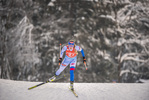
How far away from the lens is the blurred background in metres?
6.30

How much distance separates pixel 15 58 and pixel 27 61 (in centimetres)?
71

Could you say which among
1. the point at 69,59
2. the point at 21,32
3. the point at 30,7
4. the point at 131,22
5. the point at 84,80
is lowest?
the point at 84,80

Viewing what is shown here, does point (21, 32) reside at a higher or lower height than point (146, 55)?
higher

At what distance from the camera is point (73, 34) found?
20.6ft

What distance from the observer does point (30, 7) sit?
252 inches

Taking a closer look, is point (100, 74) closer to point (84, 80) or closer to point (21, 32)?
point (84, 80)

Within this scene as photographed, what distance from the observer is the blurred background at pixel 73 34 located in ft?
20.7

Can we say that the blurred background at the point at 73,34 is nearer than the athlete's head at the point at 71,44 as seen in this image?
No

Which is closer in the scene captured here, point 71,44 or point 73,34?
point 71,44

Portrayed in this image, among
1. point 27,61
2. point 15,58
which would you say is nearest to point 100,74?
point 27,61

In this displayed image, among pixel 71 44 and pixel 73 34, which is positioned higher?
pixel 73 34

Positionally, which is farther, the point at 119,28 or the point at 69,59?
the point at 119,28

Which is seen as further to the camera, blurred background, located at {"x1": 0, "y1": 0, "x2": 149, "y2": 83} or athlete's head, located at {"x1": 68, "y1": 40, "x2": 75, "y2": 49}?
blurred background, located at {"x1": 0, "y1": 0, "x2": 149, "y2": 83}

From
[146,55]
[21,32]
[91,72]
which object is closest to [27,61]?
[21,32]
